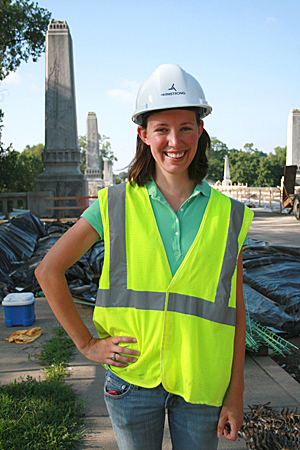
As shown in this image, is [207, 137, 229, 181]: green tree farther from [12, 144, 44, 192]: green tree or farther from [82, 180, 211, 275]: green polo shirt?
[82, 180, 211, 275]: green polo shirt

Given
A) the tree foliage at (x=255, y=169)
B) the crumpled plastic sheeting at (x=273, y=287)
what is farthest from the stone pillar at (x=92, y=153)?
the tree foliage at (x=255, y=169)

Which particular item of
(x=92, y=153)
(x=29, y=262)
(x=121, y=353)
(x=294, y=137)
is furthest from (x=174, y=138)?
(x=92, y=153)

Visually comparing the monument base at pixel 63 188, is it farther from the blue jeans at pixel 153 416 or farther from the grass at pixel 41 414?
the blue jeans at pixel 153 416

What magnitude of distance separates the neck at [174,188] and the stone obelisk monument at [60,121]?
15.4 metres

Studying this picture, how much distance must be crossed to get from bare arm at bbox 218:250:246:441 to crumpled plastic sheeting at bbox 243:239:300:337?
3518mm

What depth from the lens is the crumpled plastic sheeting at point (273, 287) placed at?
5.13 meters

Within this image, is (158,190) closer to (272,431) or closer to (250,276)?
(272,431)

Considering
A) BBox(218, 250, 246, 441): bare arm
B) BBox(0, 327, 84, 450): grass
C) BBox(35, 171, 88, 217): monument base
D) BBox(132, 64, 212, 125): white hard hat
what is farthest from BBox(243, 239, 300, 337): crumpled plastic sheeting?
BBox(35, 171, 88, 217): monument base

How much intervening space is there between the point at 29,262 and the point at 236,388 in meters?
6.87

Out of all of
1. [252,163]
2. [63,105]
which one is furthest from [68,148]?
[252,163]

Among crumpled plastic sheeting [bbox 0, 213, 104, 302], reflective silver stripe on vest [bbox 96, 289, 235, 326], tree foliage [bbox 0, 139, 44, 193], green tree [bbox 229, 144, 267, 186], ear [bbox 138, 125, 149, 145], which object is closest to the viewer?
reflective silver stripe on vest [bbox 96, 289, 235, 326]

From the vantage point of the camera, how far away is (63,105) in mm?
16359

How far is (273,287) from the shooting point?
625 cm

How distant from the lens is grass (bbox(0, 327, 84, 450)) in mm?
2627
